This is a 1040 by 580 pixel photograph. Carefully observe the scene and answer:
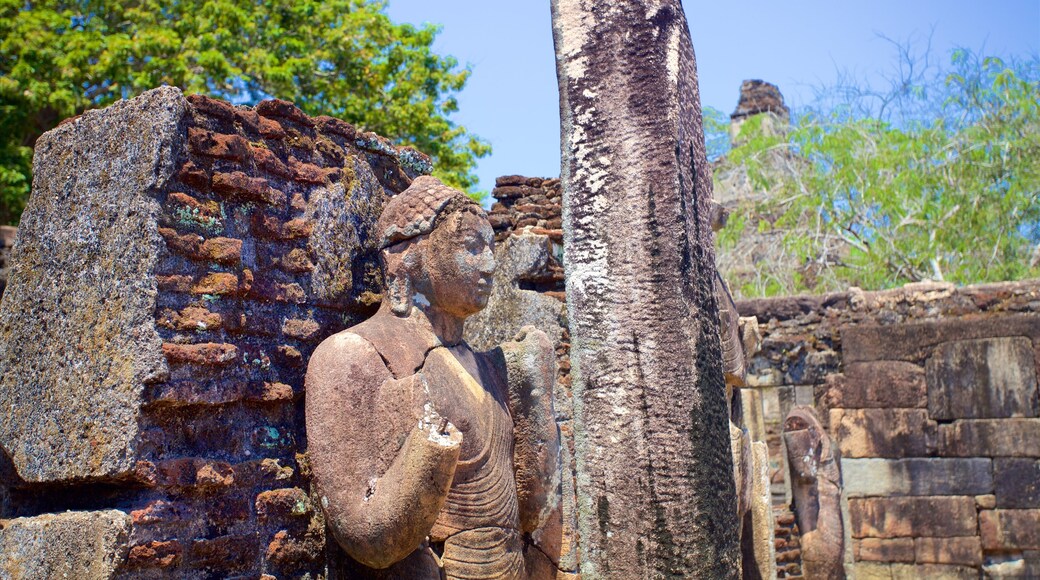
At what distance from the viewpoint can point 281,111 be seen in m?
3.79

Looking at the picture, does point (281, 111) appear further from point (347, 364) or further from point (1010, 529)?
point (1010, 529)

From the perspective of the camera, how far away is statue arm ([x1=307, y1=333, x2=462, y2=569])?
10.1ft

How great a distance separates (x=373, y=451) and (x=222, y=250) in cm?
86

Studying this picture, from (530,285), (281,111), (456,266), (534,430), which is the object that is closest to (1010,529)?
(530,285)

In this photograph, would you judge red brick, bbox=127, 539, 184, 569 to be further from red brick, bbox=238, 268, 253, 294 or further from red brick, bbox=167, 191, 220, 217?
red brick, bbox=167, 191, 220, 217

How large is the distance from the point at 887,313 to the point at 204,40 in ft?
29.4

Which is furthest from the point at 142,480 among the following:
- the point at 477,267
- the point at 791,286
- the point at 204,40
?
the point at 791,286

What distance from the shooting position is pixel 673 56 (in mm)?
2518

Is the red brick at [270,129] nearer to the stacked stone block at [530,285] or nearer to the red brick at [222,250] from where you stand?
the red brick at [222,250]

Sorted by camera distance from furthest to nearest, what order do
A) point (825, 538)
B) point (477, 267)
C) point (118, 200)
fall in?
point (825, 538), point (477, 267), point (118, 200)

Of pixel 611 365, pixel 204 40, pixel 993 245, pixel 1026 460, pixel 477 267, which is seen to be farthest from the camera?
pixel 993 245

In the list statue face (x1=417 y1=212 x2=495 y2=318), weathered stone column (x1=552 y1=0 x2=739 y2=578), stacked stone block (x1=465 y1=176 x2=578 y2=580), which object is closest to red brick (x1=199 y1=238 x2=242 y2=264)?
statue face (x1=417 y1=212 x2=495 y2=318)

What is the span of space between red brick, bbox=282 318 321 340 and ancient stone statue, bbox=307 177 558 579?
242 mm

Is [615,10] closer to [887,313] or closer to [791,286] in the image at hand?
[887,313]
